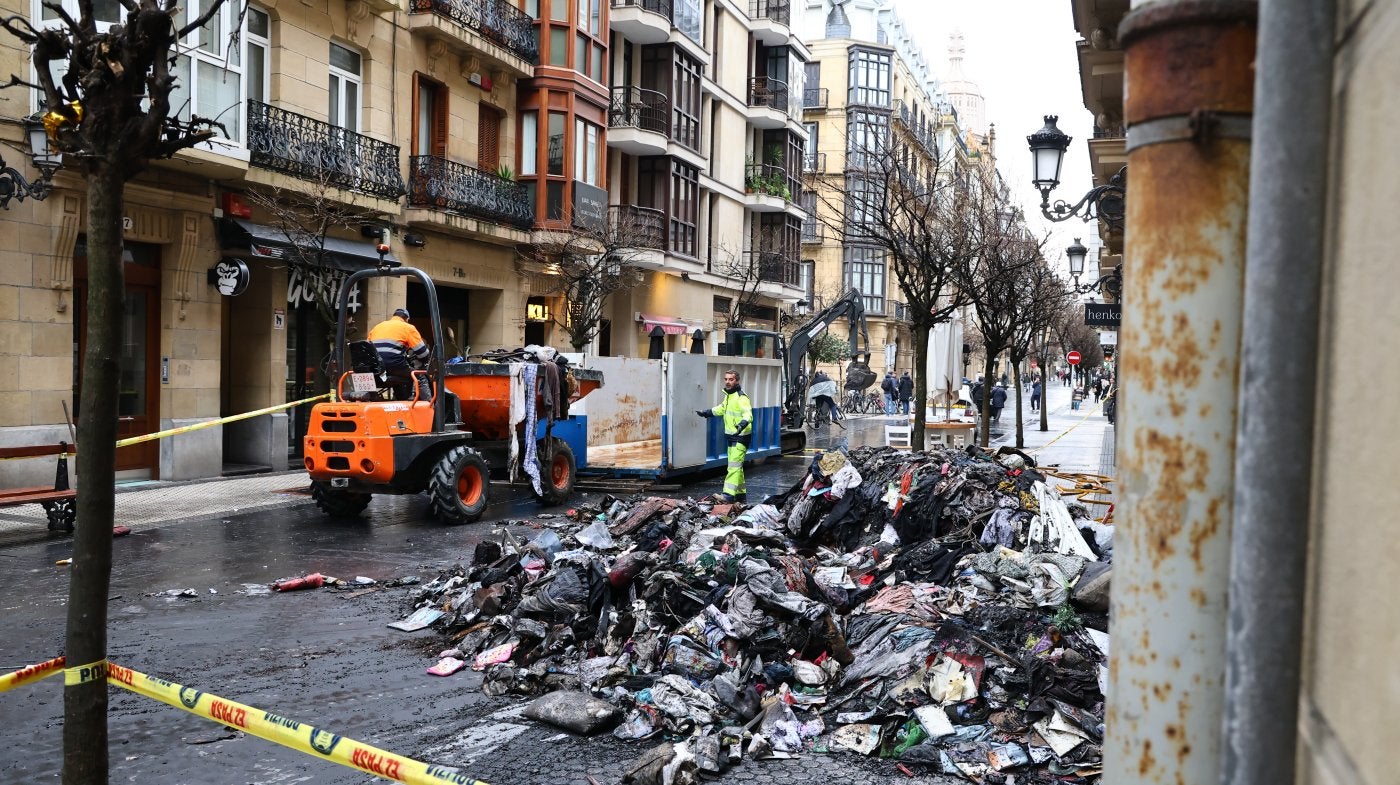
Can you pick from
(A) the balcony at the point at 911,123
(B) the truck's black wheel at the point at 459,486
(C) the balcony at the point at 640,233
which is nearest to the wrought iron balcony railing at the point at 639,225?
(C) the balcony at the point at 640,233

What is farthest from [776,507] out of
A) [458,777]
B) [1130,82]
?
[1130,82]

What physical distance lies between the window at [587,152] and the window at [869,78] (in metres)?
35.8

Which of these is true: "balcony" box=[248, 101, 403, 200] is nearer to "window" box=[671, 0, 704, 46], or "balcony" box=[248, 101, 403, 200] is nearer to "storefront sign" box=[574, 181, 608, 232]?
"storefront sign" box=[574, 181, 608, 232]

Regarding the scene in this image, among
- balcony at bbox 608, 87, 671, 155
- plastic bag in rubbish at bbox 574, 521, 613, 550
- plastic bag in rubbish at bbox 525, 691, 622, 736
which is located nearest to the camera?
plastic bag in rubbish at bbox 525, 691, 622, 736

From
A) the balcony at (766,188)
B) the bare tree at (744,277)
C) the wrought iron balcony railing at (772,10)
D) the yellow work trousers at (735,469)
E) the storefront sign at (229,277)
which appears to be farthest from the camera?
the wrought iron balcony railing at (772,10)

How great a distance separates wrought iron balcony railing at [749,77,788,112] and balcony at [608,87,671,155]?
9.62 m

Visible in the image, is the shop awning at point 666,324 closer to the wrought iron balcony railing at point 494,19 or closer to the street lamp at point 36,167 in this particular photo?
the wrought iron balcony railing at point 494,19

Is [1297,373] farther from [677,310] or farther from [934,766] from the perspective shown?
[677,310]

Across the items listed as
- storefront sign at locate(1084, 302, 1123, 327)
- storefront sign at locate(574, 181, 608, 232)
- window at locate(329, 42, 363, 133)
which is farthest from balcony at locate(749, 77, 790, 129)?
storefront sign at locate(1084, 302, 1123, 327)

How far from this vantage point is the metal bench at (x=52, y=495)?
1076 cm

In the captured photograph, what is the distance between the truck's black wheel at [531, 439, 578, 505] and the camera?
1449cm

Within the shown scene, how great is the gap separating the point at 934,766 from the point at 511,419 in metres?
9.57

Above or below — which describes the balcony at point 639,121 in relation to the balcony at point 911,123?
below

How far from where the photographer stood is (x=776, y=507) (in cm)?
1102
